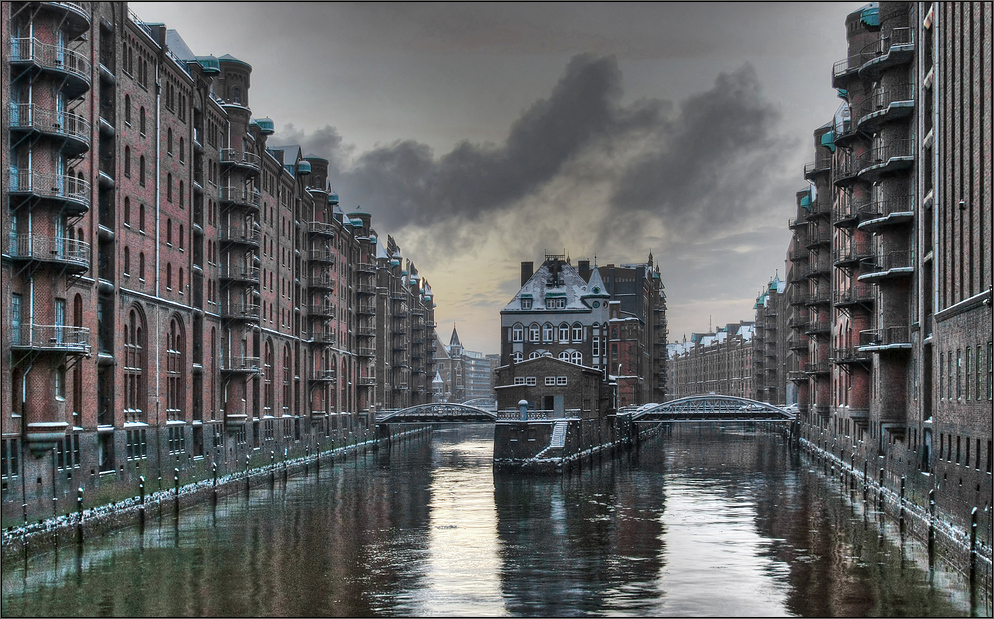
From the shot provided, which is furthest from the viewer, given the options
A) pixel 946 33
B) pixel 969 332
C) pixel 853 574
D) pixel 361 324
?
pixel 361 324

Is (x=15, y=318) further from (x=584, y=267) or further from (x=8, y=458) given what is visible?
(x=584, y=267)

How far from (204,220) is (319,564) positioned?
31.0 meters

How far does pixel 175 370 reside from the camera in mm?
58625

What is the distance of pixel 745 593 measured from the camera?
31.9m

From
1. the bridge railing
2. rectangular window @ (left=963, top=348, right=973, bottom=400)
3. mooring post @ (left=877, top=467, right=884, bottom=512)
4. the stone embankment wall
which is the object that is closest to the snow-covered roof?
the bridge railing

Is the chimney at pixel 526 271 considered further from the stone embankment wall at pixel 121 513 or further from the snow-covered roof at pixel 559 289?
the stone embankment wall at pixel 121 513

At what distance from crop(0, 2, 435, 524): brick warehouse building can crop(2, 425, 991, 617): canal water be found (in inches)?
181

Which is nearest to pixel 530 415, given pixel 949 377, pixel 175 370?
pixel 175 370

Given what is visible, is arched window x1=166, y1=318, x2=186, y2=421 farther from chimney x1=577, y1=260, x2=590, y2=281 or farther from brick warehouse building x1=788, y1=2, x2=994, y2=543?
chimney x1=577, y1=260, x2=590, y2=281

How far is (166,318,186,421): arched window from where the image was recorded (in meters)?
57.5

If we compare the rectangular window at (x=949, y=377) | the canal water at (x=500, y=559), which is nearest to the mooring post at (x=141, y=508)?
the canal water at (x=500, y=559)

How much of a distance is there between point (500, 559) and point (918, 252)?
23.7 metres

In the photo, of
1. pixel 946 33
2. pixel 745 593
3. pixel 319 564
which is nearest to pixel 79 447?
pixel 319 564

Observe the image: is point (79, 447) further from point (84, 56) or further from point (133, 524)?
point (84, 56)
